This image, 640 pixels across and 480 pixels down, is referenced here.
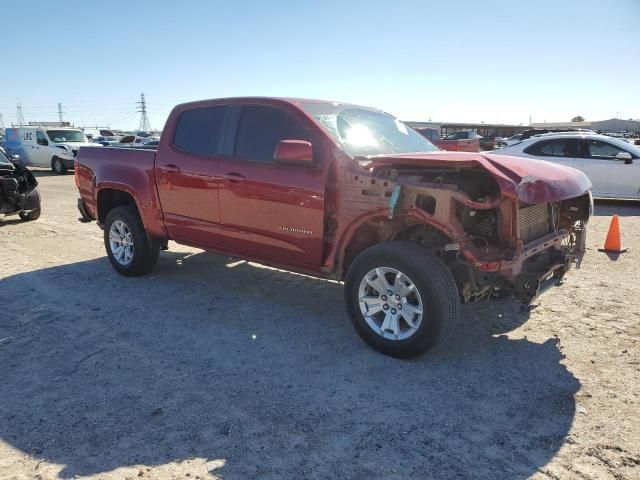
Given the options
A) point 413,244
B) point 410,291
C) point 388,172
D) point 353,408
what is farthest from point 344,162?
point 353,408

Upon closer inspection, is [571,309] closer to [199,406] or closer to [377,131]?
[377,131]

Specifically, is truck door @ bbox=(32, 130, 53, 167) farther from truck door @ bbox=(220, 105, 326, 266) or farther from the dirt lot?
truck door @ bbox=(220, 105, 326, 266)

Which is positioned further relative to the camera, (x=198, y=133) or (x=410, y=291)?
(x=198, y=133)

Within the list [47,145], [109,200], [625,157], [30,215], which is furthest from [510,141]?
[47,145]

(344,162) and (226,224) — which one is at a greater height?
(344,162)

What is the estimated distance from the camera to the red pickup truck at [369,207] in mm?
3471

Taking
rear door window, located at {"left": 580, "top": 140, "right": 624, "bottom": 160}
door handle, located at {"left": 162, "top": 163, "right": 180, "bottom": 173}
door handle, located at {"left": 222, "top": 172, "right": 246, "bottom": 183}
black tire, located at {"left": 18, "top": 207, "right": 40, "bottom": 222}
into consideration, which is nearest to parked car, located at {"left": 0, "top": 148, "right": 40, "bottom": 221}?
black tire, located at {"left": 18, "top": 207, "right": 40, "bottom": 222}

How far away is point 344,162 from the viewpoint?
3910mm

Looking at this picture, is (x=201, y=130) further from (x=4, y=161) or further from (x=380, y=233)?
(x=4, y=161)

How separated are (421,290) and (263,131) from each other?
6.88 ft

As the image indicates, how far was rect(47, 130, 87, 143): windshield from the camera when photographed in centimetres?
2125

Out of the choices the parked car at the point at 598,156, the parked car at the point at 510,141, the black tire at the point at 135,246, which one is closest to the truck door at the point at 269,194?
the black tire at the point at 135,246

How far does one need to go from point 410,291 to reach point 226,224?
79.5 inches

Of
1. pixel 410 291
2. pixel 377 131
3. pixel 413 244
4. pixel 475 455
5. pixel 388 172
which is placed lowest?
pixel 475 455
